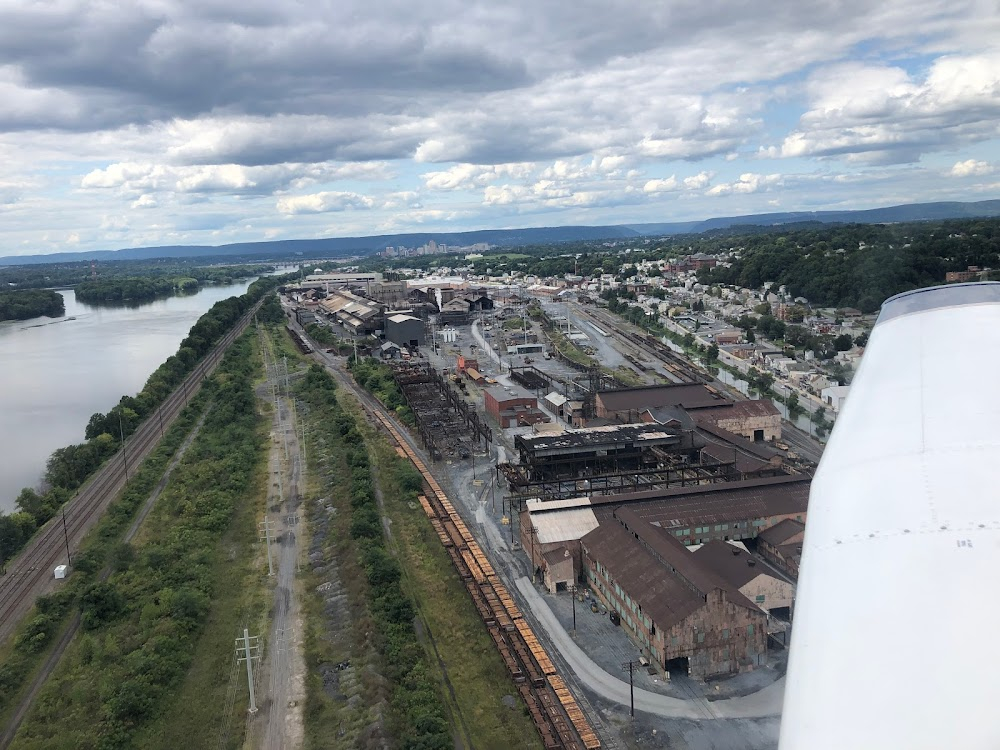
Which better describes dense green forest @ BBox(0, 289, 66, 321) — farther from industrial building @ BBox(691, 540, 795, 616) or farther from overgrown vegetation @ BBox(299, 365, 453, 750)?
industrial building @ BBox(691, 540, 795, 616)

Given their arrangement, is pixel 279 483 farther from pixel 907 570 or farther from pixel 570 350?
pixel 570 350

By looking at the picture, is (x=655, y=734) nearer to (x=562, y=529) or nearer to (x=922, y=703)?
(x=562, y=529)

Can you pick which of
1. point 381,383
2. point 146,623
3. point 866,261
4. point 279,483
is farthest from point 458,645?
point 866,261

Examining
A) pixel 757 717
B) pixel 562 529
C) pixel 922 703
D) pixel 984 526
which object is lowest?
pixel 757 717

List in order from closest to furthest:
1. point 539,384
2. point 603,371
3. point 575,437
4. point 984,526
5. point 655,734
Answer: point 984,526 → point 655,734 → point 575,437 → point 539,384 → point 603,371

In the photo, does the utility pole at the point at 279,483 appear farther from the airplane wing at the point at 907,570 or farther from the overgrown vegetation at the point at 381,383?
the airplane wing at the point at 907,570

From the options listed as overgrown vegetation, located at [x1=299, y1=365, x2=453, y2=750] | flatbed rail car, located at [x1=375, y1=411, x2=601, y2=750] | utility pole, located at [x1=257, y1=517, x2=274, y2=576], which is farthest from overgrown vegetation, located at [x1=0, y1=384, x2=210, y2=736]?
flatbed rail car, located at [x1=375, y1=411, x2=601, y2=750]

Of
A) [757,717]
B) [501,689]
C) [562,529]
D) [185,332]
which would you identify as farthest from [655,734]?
[185,332]
